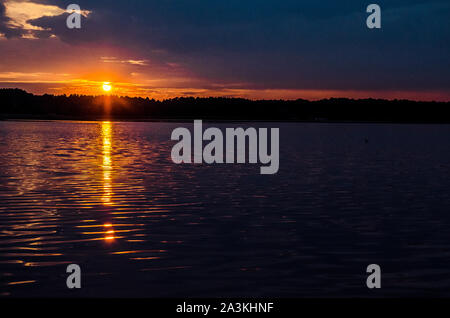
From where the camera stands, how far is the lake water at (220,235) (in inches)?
541

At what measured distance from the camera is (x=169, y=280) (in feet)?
45.4

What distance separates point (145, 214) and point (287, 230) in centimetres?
649

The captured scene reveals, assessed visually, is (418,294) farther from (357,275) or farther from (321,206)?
(321,206)

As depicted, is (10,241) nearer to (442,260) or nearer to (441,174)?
(442,260)

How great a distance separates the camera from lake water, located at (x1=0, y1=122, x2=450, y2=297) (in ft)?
45.1

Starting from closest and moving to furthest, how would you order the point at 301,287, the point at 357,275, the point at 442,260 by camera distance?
the point at 301,287, the point at 357,275, the point at 442,260

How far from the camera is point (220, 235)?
1934cm

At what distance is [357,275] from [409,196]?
17040mm

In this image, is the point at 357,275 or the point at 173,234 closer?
the point at 357,275

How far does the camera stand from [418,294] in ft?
43.2
